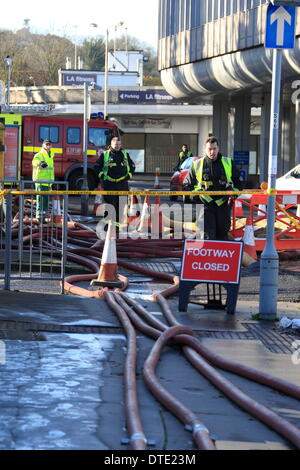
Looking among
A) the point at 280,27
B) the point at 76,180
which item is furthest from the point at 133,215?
the point at 76,180

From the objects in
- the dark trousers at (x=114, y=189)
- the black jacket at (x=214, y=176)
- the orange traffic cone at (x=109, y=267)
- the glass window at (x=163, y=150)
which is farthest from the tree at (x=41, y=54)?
the orange traffic cone at (x=109, y=267)

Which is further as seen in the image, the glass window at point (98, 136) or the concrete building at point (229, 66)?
the glass window at point (98, 136)

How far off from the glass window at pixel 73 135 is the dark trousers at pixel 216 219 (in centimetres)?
2447

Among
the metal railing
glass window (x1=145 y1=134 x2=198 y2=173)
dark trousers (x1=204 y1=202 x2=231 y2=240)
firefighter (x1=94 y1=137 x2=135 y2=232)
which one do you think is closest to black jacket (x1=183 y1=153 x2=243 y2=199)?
dark trousers (x1=204 y1=202 x2=231 y2=240)

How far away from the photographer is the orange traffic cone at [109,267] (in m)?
12.2

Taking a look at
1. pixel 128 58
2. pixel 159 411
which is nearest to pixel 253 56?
pixel 159 411

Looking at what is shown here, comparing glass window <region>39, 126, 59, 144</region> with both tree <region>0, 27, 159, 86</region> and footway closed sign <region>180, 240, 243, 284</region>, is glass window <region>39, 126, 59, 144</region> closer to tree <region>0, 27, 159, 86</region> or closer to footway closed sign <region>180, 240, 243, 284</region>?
A: footway closed sign <region>180, 240, 243, 284</region>

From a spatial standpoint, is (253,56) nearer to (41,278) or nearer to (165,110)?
(41,278)

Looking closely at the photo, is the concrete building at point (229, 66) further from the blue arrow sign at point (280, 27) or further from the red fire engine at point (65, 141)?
the blue arrow sign at point (280, 27)

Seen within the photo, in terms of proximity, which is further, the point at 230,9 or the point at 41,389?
the point at 230,9

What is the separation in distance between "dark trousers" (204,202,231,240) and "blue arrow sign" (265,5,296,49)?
3.07m

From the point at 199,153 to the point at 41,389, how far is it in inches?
2507

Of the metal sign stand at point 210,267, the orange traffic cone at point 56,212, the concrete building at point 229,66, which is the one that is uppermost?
the concrete building at point 229,66

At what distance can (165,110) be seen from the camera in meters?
68.8
